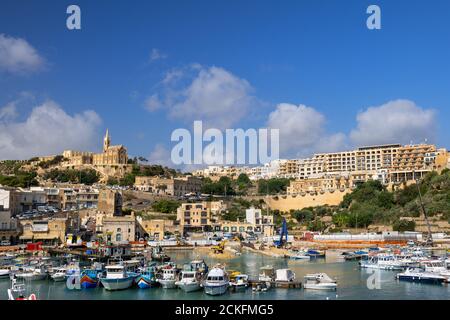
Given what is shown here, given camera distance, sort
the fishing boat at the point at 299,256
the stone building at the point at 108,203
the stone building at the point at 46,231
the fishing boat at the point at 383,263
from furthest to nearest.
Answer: the stone building at the point at 108,203 < the stone building at the point at 46,231 < the fishing boat at the point at 299,256 < the fishing boat at the point at 383,263

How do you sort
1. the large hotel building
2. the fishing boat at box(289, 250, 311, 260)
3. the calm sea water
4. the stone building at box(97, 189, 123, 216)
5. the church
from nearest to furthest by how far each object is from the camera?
the calm sea water
the fishing boat at box(289, 250, 311, 260)
the stone building at box(97, 189, 123, 216)
the large hotel building
the church

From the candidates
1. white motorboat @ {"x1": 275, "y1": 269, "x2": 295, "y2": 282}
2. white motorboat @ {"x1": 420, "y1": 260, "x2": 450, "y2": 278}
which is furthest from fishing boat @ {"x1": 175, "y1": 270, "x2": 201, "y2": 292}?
white motorboat @ {"x1": 420, "y1": 260, "x2": 450, "y2": 278}

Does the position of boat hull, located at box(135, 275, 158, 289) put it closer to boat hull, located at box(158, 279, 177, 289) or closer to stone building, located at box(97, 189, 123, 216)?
boat hull, located at box(158, 279, 177, 289)

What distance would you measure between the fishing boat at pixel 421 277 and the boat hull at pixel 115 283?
514 centimetres

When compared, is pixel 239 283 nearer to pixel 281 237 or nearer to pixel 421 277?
pixel 421 277

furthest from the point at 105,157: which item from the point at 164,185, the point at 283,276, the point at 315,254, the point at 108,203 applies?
the point at 283,276

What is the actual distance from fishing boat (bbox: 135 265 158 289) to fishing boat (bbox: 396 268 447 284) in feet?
15.3

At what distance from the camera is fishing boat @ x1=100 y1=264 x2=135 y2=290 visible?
9242 millimetres

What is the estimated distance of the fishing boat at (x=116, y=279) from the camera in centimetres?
924

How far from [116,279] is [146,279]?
0.54 metres

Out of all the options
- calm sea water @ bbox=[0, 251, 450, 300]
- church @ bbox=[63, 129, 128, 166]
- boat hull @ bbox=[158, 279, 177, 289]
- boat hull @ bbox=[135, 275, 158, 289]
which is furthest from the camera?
church @ bbox=[63, 129, 128, 166]

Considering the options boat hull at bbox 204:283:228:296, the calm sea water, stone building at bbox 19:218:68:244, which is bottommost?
the calm sea water

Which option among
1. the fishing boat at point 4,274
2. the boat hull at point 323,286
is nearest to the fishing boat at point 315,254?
the boat hull at point 323,286

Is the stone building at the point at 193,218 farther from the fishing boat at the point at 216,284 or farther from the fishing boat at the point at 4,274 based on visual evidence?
the fishing boat at the point at 216,284
